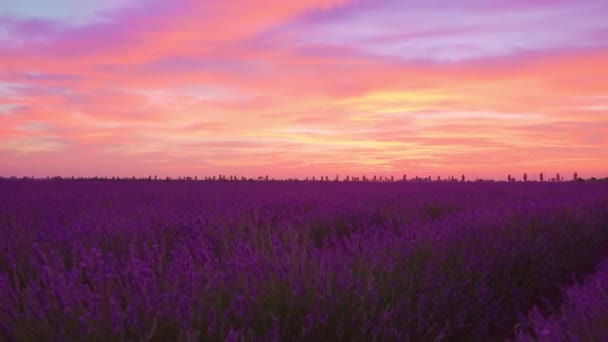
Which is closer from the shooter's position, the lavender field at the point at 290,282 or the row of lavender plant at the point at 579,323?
the row of lavender plant at the point at 579,323

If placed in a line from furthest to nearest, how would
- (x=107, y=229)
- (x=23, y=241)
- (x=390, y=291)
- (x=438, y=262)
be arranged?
(x=107, y=229)
(x=23, y=241)
(x=438, y=262)
(x=390, y=291)

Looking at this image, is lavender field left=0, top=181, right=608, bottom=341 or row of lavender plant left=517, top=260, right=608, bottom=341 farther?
lavender field left=0, top=181, right=608, bottom=341

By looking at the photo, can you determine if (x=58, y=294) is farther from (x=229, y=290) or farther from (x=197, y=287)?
(x=229, y=290)

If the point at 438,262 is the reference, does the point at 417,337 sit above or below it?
below

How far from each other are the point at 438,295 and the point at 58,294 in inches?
96.8

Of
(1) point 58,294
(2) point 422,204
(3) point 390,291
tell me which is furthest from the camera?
(2) point 422,204

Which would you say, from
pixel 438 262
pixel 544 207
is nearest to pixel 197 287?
pixel 438 262

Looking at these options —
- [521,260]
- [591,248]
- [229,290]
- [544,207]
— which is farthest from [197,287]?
[544,207]

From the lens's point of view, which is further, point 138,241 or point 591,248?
point 591,248

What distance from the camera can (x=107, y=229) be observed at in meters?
5.30

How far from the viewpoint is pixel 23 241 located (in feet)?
15.7

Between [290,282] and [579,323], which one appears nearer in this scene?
[579,323]

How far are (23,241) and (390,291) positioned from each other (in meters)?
3.13

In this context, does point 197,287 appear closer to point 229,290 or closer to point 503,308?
point 229,290
